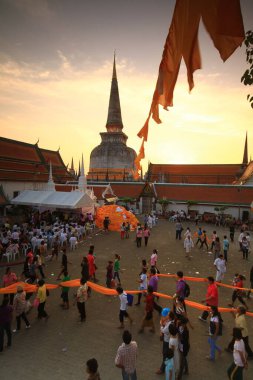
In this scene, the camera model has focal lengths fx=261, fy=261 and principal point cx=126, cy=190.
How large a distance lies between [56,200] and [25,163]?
11333 mm

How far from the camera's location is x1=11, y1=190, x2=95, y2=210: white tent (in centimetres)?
2395

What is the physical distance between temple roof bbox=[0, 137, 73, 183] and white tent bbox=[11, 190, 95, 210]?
3.91 m

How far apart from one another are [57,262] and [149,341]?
27.6ft

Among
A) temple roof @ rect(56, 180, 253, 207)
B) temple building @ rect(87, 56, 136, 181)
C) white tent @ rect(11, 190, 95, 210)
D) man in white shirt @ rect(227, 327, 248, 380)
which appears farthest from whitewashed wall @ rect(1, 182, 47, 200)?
man in white shirt @ rect(227, 327, 248, 380)

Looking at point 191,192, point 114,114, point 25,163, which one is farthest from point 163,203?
point 114,114

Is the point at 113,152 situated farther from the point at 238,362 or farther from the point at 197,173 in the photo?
the point at 238,362

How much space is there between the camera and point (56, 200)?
2502 cm

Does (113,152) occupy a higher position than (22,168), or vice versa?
(113,152)

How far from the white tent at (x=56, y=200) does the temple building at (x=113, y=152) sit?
28015 mm

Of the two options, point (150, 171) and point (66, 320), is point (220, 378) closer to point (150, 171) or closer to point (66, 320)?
point (66, 320)

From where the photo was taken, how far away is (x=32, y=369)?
639 cm

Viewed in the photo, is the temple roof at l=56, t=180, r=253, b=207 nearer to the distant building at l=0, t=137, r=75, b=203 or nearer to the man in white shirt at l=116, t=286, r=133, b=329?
the distant building at l=0, t=137, r=75, b=203

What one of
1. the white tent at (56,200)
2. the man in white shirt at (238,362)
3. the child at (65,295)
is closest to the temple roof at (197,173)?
the white tent at (56,200)

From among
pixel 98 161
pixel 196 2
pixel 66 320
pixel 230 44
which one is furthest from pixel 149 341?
pixel 98 161
